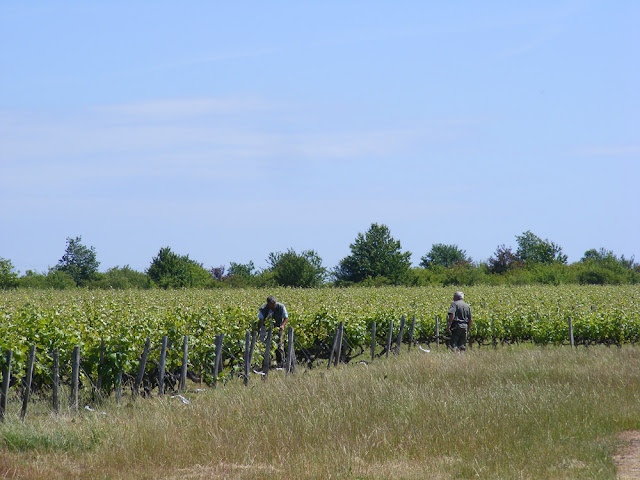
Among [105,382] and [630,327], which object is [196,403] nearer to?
[105,382]

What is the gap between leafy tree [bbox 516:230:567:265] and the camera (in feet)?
391

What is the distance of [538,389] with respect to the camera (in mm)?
10719

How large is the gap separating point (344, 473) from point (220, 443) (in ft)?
5.71

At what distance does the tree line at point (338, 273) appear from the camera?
63125 millimetres

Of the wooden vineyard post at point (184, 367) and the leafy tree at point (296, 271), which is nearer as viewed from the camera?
the wooden vineyard post at point (184, 367)

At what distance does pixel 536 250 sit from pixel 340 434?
397 ft

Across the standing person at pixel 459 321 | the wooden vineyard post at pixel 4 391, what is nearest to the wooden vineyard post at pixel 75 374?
the wooden vineyard post at pixel 4 391

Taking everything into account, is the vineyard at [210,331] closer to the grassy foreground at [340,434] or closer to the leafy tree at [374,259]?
the grassy foreground at [340,434]

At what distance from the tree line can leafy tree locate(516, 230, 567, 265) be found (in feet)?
109

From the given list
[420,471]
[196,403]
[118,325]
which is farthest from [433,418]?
[118,325]

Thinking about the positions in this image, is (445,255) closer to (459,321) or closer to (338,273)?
(338,273)

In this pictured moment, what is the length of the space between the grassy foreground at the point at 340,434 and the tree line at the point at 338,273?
47.1 meters

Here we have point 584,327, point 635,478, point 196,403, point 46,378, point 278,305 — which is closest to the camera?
point 635,478

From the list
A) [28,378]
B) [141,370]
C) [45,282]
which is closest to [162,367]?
[141,370]
